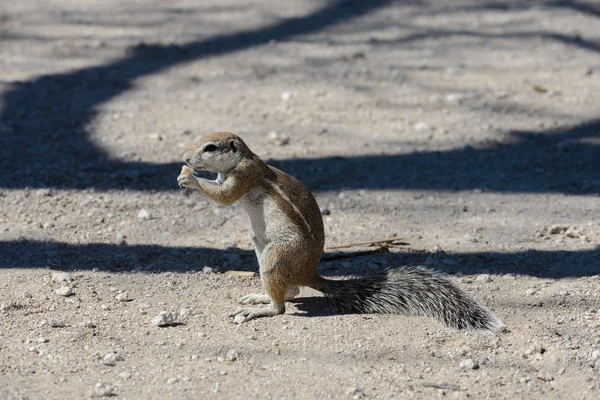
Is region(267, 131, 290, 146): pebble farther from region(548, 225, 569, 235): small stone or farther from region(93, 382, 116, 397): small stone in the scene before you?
region(93, 382, 116, 397): small stone

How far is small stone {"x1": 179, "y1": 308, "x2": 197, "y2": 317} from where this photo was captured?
4.03 m

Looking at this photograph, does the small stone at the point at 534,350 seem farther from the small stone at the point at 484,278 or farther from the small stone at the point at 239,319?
the small stone at the point at 239,319

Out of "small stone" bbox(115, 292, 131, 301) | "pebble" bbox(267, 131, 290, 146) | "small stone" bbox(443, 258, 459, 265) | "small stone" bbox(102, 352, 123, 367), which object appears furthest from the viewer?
"pebble" bbox(267, 131, 290, 146)

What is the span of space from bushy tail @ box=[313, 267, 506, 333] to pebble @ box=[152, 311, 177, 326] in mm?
703

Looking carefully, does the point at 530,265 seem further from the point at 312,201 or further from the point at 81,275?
the point at 81,275

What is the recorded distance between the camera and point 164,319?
3902 mm

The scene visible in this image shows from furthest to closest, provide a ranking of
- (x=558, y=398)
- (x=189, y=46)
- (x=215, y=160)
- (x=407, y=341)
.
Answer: (x=189, y=46) → (x=215, y=160) → (x=407, y=341) → (x=558, y=398)

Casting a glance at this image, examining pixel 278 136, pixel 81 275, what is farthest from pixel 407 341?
pixel 278 136

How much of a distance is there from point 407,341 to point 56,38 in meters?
5.93

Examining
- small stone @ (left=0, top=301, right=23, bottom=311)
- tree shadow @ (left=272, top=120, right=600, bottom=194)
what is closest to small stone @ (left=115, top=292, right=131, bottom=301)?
small stone @ (left=0, top=301, right=23, bottom=311)

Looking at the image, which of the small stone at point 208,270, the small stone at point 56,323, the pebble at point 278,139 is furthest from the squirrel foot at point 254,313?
the pebble at point 278,139

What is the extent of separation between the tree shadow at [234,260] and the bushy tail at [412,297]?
20.4 inches

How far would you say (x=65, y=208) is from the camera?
5363mm

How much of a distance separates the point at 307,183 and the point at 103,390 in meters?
2.81
